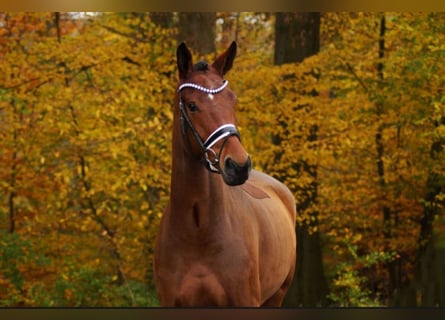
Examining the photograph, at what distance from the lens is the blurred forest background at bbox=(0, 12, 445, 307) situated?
10852 millimetres

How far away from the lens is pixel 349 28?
1273 cm

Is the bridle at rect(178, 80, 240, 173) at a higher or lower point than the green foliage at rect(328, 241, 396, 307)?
higher

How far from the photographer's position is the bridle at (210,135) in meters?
4.82

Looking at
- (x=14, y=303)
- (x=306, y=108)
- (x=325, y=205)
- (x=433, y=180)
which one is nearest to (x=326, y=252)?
(x=325, y=205)

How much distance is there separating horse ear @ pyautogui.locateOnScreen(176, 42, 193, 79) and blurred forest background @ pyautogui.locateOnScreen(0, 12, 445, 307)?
4.80 metres

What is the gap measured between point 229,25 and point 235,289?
8583 millimetres

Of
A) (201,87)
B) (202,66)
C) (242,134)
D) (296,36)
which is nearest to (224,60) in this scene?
(202,66)

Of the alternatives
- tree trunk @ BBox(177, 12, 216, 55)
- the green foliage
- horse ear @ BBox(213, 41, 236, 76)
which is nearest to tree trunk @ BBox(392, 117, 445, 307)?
the green foliage

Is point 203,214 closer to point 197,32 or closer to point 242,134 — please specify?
point 242,134

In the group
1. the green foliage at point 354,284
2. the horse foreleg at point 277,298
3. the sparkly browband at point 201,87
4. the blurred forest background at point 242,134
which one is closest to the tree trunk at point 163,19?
the blurred forest background at point 242,134

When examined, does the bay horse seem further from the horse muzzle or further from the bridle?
the horse muzzle

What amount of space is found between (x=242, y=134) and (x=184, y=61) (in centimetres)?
554

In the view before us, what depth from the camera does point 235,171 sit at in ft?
A: 15.3

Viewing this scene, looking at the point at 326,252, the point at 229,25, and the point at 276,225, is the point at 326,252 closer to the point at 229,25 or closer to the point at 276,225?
the point at 229,25
